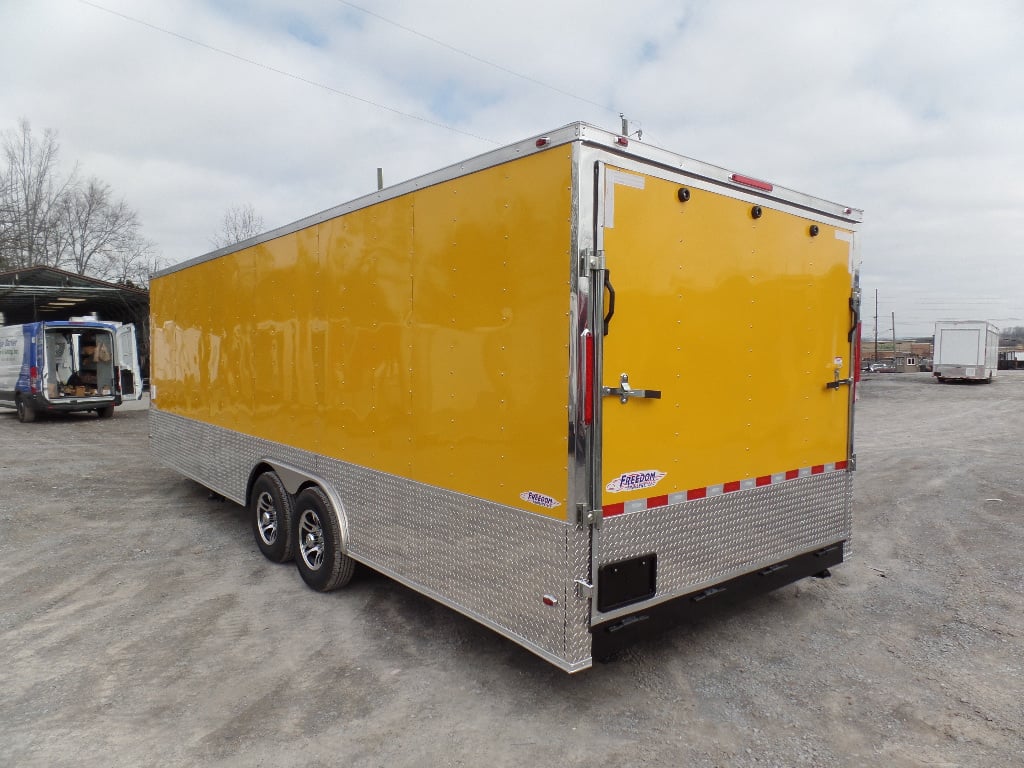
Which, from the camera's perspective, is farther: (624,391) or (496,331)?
(496,331)

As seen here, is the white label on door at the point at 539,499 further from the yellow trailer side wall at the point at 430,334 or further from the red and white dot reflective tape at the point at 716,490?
the red and white dot reflective tape at the point at 716,490

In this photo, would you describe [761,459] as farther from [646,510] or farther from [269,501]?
[269,501]

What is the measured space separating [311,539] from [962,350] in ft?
113

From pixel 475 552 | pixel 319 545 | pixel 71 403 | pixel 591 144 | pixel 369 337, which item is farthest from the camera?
pixel 71 403

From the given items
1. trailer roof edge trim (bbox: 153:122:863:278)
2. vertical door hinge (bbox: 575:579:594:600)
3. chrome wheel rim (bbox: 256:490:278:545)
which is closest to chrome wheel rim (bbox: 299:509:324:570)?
chrome wheel rim (bbox: 256:490:278:545)

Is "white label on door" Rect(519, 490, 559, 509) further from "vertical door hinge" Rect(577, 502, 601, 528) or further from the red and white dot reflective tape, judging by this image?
the red and white dot reflective tape

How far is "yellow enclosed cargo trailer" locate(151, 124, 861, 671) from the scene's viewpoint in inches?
113

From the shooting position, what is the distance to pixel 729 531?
3584 mm

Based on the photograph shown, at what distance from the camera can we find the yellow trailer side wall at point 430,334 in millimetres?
2930

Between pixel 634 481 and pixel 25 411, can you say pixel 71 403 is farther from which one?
pixel 634 481

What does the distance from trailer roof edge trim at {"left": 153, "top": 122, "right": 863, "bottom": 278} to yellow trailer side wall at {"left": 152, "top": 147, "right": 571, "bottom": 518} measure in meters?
0.05

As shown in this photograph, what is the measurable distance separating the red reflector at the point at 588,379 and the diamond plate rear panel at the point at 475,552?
1.64ft

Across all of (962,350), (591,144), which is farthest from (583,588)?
(962,350)

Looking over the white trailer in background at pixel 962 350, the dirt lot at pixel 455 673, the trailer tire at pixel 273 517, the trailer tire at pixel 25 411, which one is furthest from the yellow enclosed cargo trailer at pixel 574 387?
the white trailer in background at pixel 962 350
